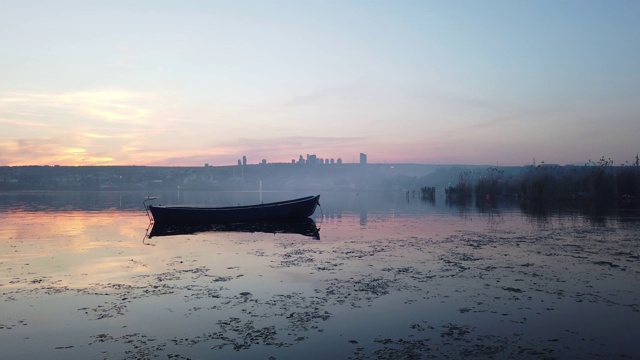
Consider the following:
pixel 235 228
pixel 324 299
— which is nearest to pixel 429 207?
pixel 235 228

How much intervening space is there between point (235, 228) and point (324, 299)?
23.2m

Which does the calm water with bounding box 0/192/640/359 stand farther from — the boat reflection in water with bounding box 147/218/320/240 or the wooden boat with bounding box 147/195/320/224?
the wooden boat with bounding box 147/195/320/224

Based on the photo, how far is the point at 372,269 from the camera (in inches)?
686

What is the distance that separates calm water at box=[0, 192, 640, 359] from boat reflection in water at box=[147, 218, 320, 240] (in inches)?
260

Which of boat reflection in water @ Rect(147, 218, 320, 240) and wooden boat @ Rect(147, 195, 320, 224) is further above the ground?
wooden boat @ Rect(147, 195, 320, 224)

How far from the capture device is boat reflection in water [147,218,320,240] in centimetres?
3189

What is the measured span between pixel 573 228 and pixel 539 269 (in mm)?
16523

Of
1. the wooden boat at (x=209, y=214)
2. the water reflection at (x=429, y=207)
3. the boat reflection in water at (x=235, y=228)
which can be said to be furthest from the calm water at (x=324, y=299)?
the water reflection at (x=429, y=207)

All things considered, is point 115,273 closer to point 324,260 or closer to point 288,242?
point 324,260

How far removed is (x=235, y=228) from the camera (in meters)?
35.2

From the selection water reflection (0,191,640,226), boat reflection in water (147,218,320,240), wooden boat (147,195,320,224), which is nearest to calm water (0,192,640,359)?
boat reflection in water (147,218,320,240)

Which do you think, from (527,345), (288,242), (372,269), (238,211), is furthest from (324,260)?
(238,211)

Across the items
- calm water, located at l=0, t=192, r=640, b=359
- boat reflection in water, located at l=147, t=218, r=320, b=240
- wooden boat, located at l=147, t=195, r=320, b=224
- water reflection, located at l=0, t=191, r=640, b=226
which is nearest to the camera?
calm water, located at l=0, t=192, r=640, b=359

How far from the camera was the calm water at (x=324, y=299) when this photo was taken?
9.34 metres
